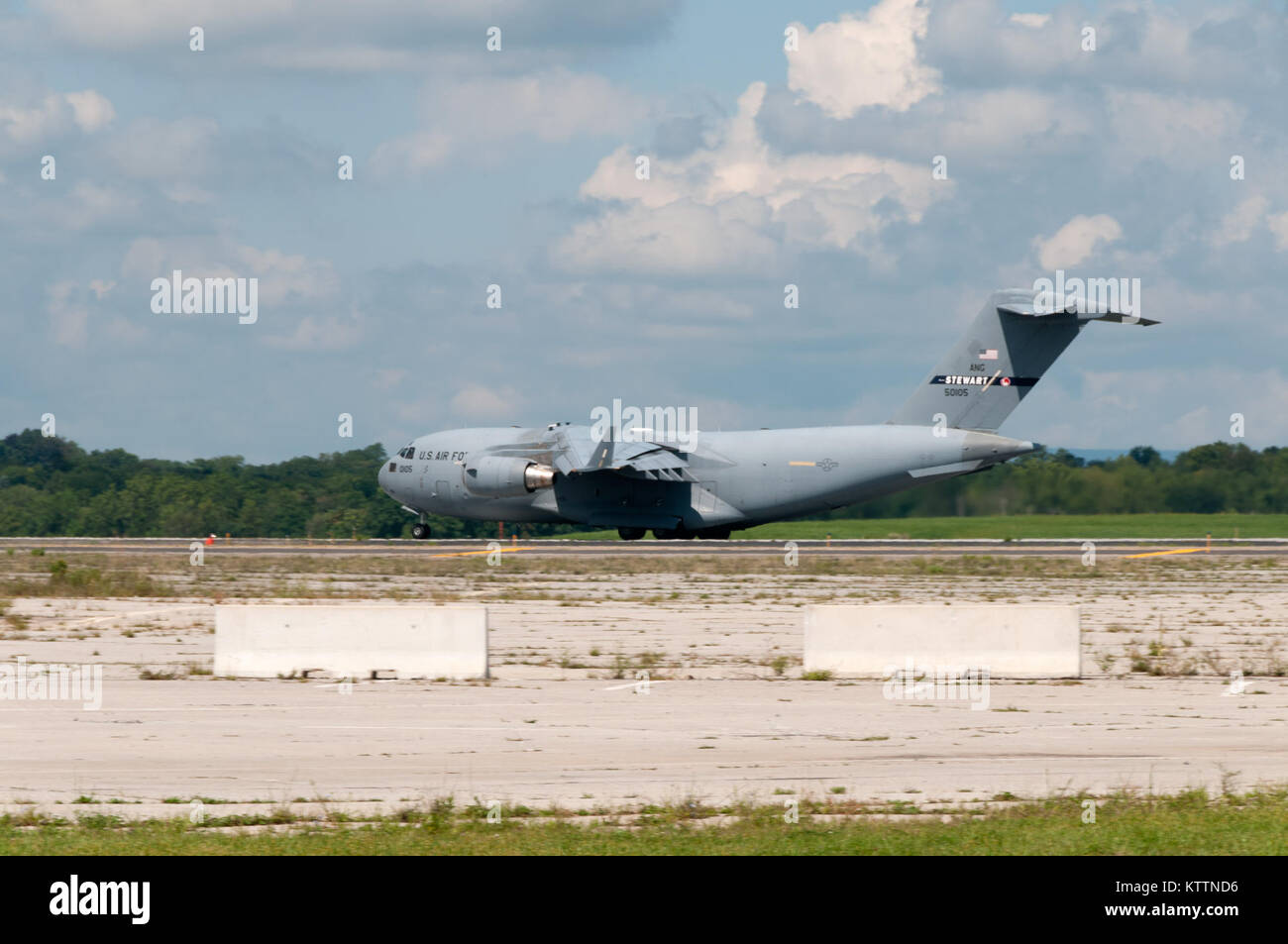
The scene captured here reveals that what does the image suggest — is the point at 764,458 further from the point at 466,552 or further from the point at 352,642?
the point at 352,642

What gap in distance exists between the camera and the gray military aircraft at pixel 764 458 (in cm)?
5478

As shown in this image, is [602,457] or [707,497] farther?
[707,497]

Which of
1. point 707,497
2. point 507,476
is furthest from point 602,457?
point 707,497

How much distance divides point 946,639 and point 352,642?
9.30m

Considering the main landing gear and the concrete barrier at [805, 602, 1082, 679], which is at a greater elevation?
the main landing gear

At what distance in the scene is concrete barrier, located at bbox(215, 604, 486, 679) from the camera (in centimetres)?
2338

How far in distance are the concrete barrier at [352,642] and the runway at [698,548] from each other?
27853mm

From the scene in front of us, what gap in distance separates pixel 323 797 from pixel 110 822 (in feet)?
6.46

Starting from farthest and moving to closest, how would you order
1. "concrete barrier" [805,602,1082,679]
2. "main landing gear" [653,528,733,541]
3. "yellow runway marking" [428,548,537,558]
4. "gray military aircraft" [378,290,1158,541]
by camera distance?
"main landing gear" [653,528,733,541] → "gray military aircraft" [378,290,1158,541] → "yellow runway marking" [428,548,537,558] → "concrete barrier" [805,602,1082,679]

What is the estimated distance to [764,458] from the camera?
184 feet

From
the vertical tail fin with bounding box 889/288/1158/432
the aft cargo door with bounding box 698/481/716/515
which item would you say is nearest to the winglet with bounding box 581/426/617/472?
the aft cargo door with bounding box 698/481/716/515

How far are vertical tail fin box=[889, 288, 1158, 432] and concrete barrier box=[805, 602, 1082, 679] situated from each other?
3212 centimetres

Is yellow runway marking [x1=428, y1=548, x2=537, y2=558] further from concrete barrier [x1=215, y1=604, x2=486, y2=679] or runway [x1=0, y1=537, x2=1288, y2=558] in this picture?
→ concrete barrier [x1=215, y1=604, x2=486, y2=679]

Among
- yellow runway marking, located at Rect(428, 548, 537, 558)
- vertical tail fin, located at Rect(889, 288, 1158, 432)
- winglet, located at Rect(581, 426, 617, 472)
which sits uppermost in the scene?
vertical tail fin, located at Rect(889, 288, 1158, 432)
